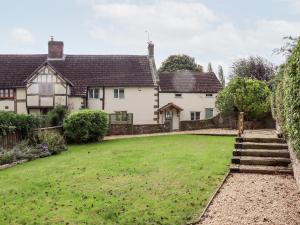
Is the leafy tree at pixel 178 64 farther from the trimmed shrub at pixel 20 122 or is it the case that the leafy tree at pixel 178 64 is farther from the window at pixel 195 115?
the trimmed shrub at pixel 20 122

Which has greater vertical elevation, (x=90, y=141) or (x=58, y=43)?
(x=58, y=43)

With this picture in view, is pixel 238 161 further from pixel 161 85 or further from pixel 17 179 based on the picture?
pixel 161 85

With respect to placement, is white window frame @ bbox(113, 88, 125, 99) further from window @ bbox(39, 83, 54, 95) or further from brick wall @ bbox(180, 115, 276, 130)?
brick wall @ bbox(180, 115, 276, 130)

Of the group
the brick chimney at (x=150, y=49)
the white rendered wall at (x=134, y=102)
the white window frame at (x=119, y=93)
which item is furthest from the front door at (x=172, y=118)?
the brick chimney at (x=150, y=49)

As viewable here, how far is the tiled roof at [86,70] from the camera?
35.9 meters

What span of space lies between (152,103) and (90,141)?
11950 millimetres

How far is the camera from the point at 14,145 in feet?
66.3

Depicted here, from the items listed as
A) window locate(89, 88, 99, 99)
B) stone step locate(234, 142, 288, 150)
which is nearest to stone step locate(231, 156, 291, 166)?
stone step locate(234, 142, 288, 150)

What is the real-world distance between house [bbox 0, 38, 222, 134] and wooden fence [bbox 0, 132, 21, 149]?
462 inches

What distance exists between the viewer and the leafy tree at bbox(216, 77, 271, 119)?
3246 cm

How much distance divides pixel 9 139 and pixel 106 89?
17.0 m

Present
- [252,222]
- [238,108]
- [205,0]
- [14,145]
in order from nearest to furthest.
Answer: [252,222] → [205,0] → [14,145] → [238,108]

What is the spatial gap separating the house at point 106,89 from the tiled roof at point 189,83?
0.11 m

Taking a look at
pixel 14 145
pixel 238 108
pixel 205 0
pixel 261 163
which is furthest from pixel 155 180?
pixel 238 108
